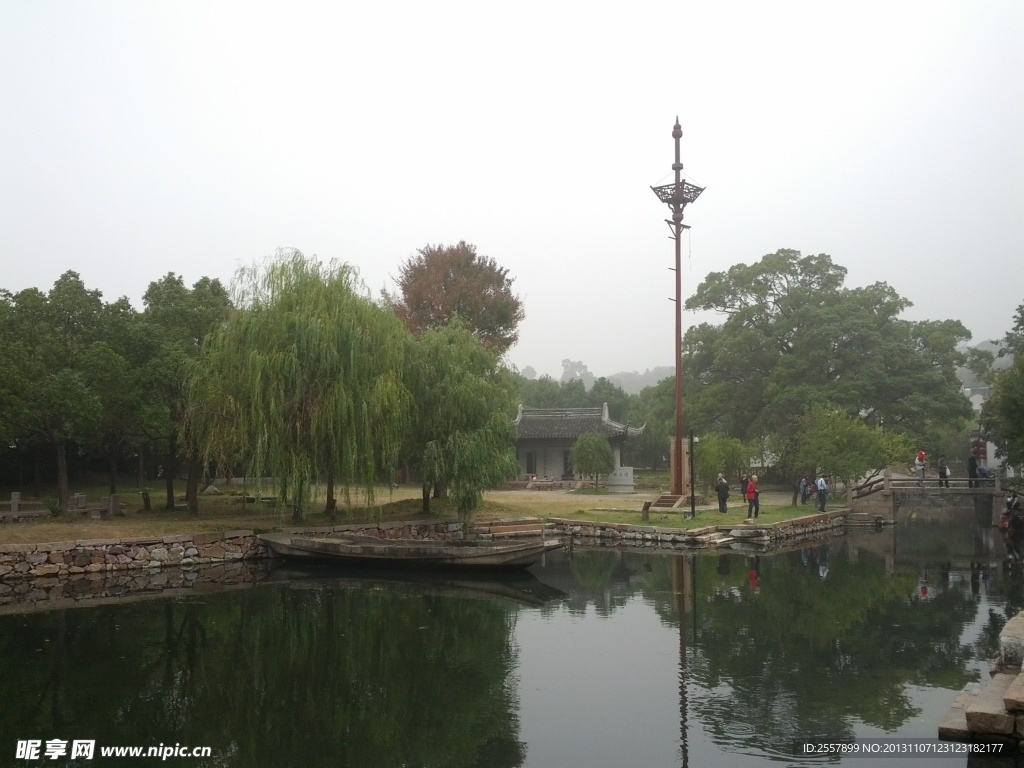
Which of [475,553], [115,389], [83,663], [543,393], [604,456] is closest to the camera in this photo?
[83,663]

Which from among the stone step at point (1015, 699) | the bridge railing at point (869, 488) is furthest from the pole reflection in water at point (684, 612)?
the bridge railing at point (869, 488)

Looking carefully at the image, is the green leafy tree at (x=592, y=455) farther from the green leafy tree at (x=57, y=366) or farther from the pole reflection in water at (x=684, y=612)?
the green leafy tree at (x=57, y=366)

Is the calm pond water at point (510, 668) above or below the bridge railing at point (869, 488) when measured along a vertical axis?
below

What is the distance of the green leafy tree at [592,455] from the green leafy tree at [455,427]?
12.1 m

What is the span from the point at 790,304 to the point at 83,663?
29.7m

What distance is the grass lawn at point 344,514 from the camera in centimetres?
1725

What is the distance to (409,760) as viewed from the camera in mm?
7184

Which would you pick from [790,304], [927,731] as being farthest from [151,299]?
[790,304]

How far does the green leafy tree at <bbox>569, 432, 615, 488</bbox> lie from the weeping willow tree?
597 inches

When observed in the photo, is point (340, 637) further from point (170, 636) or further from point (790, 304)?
point (790, 304)

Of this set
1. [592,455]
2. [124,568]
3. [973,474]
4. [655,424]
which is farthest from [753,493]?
[655,424]

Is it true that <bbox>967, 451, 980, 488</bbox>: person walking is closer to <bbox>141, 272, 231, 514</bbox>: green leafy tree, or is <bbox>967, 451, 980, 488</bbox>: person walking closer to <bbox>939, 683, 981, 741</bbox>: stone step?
<bbox>939, 683, 981, 741</bbox>: stone step

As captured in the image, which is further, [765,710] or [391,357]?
[391,357]

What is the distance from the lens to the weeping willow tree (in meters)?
17.1
